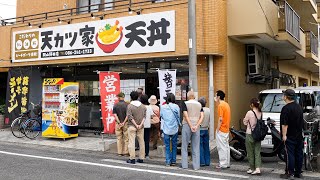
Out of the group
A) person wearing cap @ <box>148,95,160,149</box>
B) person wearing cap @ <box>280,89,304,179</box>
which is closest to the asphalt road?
person wearing cap @ <box>280,89,304,179</box>

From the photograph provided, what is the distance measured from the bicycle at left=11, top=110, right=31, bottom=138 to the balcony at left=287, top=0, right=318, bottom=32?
15246 millimetres

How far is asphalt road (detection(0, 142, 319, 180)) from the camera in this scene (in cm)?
753

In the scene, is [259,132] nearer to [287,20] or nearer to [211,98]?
[211,98]

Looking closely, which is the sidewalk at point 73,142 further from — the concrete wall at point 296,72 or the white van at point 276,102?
the concrete wall at point 296,72

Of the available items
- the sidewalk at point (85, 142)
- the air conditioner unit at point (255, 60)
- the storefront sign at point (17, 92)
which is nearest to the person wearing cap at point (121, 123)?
the sidewalk at point (85, 142)

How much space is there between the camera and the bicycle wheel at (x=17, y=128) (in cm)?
1370

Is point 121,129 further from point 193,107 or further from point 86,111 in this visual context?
point 86,111

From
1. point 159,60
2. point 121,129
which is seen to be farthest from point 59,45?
point 121,129

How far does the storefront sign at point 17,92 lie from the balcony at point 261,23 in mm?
9767

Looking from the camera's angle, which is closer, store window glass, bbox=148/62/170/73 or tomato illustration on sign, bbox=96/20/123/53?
tomato illustration on sign, bbox=96/20/123/53

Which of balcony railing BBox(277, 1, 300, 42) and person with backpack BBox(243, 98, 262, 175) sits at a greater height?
balcony railing BBox(277, 1, 300, 42)

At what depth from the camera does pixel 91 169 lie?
27.0 feet

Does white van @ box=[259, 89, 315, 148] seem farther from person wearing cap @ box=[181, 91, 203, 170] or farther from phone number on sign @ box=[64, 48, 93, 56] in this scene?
phone number on sign @ box=[64, 48, 93, 56]

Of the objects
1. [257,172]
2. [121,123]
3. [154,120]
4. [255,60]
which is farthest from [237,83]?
[257,172]
